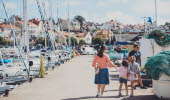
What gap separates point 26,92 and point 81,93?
2.32 metres

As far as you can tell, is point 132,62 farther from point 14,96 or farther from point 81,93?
point 14,96

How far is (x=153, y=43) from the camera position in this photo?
13.7 m

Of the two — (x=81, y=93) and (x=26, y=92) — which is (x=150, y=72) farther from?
(x=26, y=92)

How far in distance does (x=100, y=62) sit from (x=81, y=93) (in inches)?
72.7

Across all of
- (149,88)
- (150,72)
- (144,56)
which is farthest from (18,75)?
(150,72)

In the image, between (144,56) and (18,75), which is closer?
(144,56)

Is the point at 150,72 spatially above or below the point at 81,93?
above

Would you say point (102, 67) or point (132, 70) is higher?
point (102, 67)

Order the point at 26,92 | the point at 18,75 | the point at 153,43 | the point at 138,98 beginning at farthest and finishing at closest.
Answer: the point at 18,75
the point at 153,43
the point at 26,92
the point at 138,98

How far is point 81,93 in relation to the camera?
36.3ft

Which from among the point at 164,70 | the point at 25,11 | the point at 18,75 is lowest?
the point at 18,75

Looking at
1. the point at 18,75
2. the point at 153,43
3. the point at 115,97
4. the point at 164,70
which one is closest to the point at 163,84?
the point at 164,70

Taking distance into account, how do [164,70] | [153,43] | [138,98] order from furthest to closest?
1. [153,43]
2. [138,98]
3. [164,70]

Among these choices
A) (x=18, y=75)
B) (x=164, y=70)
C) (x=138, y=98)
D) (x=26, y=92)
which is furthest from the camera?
(x=18, y=75)
